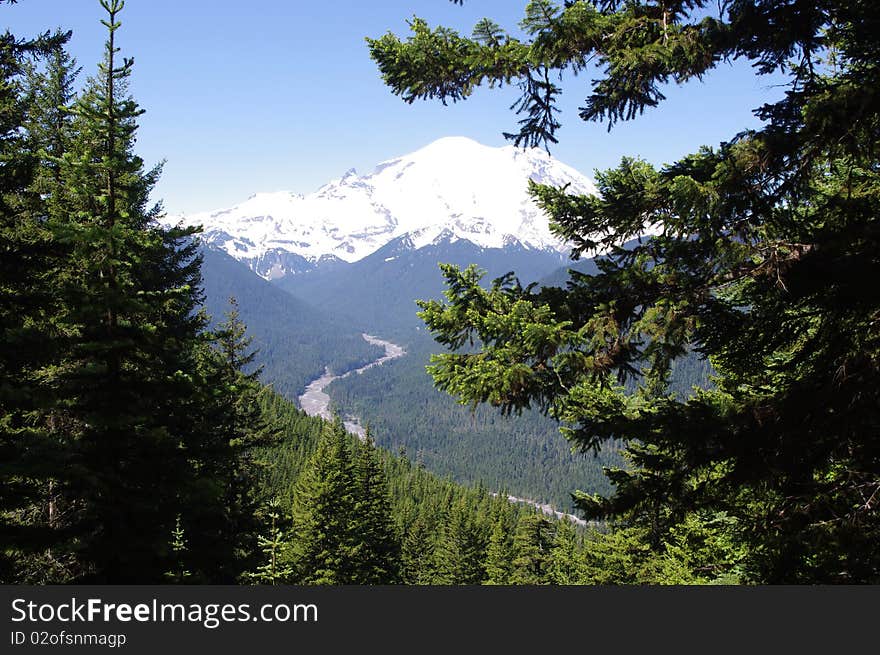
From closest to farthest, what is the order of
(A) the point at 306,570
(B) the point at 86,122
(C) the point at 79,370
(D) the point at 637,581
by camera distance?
(C) the point at 79,370, (B) the point at 86,122, (D) the point at 637,581, (A) the point at 306,570

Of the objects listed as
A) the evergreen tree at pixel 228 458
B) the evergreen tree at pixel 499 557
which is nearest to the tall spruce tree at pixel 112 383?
the evergreen tree at pixel 228 458

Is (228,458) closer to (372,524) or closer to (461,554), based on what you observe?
(372,524)

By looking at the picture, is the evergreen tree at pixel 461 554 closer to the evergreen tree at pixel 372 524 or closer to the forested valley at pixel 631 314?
the evergreen tree at pixel 372 524

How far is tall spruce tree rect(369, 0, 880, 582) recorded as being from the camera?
510 cm

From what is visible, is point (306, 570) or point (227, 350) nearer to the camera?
point (227, 350)

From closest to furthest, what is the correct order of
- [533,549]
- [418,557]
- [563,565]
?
[533,549]
[563,565]
[418,557]

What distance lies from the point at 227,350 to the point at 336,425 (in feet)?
38.0

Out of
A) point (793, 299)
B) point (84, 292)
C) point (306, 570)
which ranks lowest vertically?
point (306, 570)

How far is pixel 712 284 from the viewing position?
5.72 m

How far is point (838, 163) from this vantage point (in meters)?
7.30

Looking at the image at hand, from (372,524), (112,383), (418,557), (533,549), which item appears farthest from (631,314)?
(418,557)

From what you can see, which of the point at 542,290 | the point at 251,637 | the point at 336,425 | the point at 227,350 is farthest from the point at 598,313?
the point at 336,425

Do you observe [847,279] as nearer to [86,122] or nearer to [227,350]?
[86,122]

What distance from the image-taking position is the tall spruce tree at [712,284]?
5.10 m
